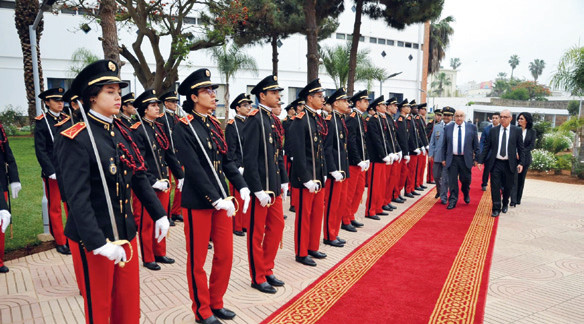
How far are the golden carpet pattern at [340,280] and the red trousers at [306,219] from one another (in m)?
0.49

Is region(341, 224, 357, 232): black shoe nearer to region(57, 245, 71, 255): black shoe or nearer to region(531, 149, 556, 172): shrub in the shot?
region(57, 245, 71, 255): black shoe

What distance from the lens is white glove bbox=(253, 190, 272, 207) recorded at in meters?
4.26

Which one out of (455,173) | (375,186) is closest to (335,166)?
(375,186)

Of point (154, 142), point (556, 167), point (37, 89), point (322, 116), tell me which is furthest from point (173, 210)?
point (556, 167)

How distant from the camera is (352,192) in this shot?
6.94m

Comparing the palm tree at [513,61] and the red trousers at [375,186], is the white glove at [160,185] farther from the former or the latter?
the palm tree at [513,61]

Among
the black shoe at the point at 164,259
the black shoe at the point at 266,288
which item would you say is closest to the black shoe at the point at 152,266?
the black shoe at the point at 164,259

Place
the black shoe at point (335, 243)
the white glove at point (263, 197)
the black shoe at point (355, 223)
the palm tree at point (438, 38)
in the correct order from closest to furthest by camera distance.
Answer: the white glove at point (263, 197), the black shoe at point (335, 243), the black shoe at point (355, 223), the palm tree at point (438, 38)

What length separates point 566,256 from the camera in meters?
5.86

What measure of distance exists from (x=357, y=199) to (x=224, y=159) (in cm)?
386

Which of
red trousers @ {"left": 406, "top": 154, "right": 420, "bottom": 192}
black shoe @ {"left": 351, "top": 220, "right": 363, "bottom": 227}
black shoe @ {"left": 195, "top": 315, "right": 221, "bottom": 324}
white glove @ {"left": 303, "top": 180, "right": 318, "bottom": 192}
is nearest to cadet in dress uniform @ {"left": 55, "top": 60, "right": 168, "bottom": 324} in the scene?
black shoe @ {"left": 195, "top": 315, "right": 221, "bottom": 324}

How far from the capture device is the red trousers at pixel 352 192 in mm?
6848

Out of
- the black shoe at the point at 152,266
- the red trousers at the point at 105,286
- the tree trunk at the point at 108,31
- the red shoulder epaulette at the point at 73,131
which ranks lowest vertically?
the black shoe at the point at 152,266

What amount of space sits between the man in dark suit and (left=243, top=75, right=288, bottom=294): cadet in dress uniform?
18.1 ft
